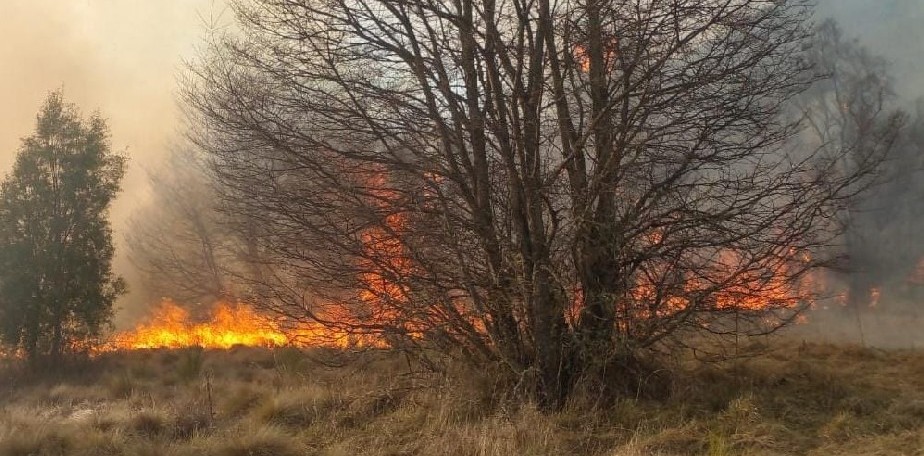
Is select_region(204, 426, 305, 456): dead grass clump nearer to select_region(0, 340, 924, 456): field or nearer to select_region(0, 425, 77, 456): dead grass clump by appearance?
select_region(0, 340, 924, 456): field

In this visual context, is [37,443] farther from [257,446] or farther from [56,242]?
[56,242]

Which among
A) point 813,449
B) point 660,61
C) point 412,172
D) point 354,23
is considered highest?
point 354,23

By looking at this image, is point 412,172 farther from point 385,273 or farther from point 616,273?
point 616,273

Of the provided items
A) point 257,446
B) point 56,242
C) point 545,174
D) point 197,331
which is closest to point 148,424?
point 257,446

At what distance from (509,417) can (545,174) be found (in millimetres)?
2282

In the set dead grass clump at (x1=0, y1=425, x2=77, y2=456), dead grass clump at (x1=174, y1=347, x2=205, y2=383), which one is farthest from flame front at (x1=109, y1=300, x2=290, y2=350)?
dead grass clump at (x1=0, y1=425, x2=77, y2=456)

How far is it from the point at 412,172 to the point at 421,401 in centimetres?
225

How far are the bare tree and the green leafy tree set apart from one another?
10.0m

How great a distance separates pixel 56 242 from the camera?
46.1 ft

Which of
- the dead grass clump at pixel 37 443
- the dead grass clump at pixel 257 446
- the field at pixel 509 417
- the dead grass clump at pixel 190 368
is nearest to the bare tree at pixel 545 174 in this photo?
the field at pixel 509 417

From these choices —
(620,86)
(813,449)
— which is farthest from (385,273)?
(813,449)

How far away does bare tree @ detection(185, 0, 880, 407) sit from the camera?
18.5 ft

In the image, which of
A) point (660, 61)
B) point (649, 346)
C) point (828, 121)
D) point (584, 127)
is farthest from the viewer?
point (828, 121)

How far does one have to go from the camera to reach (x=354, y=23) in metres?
6.06
